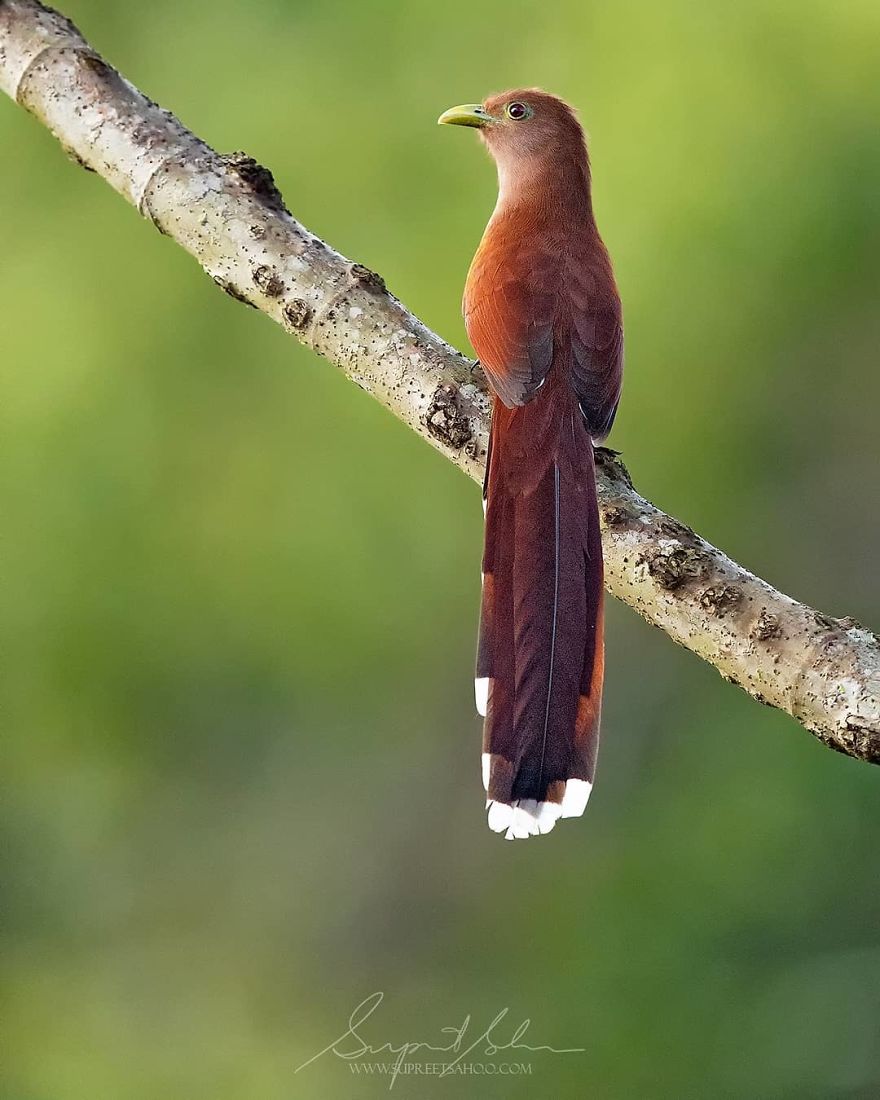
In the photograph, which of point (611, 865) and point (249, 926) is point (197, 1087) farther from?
point (611, 865)

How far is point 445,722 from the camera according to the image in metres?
6.40

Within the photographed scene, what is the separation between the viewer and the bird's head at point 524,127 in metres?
3.42

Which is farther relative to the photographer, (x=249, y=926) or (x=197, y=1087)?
(x=249, y=926)

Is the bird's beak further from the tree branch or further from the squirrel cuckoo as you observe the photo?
the tree branch

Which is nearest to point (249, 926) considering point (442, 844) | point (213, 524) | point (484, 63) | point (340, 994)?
point (340, 994)

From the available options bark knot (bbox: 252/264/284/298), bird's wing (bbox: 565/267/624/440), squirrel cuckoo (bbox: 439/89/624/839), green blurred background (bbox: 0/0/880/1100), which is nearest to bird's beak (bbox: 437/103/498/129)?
squirrel cuckoo (bbox: 439/89/624/839)

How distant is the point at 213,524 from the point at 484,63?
2378mm

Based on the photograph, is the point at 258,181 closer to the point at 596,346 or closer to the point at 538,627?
the point at 596,346

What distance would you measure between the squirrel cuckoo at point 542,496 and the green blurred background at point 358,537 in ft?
7.72

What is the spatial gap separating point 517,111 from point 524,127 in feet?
0.23

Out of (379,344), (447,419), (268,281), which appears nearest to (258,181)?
(268,281)
